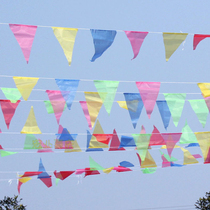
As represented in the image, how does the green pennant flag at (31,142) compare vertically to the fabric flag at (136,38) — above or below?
below

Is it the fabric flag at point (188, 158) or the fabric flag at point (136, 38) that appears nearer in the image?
the fabric flag at point (136, 38)

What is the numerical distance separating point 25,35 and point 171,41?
2445 millimetres

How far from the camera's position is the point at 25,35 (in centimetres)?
714

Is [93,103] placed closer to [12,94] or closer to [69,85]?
[69,85]

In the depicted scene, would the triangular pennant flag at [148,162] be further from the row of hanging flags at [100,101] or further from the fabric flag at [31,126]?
the fabric flag at [31,126]

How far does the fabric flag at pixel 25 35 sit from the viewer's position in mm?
7109

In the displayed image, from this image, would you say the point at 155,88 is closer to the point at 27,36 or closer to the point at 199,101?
the point at 199,101

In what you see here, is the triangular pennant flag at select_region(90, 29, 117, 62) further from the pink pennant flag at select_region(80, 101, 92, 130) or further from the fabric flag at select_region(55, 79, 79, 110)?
the pink pennant flag at select_region(80, 101, 92, 130)

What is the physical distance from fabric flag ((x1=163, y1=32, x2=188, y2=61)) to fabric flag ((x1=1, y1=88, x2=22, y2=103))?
2.69m

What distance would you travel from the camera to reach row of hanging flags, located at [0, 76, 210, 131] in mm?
7844

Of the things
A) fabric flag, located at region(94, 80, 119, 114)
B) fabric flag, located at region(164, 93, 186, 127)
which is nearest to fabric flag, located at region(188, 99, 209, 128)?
fabric flag, located at region(164, 93, 186, 127)

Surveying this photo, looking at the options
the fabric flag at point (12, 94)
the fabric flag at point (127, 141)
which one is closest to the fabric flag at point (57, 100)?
the fabric flag at point (12, 94)

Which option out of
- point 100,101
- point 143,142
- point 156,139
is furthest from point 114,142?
point 100,101

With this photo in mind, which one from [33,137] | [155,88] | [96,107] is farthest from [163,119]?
[33,137]
